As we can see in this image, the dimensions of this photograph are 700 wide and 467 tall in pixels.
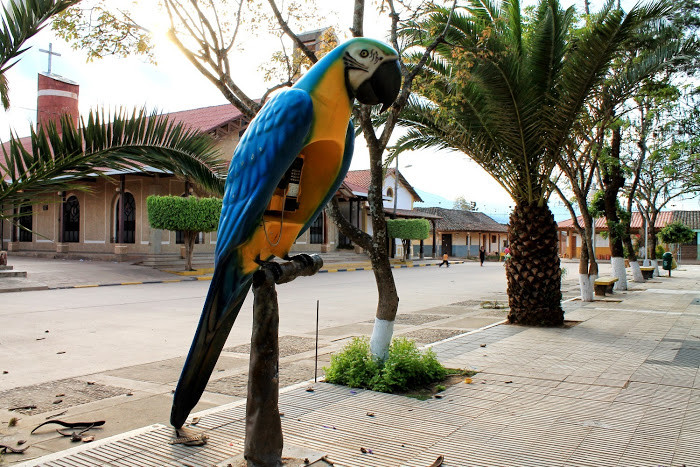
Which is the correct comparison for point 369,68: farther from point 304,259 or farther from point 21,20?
point 21,20

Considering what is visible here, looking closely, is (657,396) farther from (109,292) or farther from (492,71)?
(109,292)

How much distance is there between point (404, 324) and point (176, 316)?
4.39 metres

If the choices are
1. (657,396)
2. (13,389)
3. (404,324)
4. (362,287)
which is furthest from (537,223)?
(362,287)

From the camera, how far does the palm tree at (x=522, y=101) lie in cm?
816

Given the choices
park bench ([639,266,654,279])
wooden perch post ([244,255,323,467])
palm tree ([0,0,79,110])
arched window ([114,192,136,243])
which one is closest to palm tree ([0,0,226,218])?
palm tree ([0,0,79,110])

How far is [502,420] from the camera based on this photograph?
4367mm

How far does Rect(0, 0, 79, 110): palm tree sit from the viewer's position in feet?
10.7

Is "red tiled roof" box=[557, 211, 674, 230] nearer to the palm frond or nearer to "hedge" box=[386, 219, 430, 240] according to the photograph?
"hedge" box=[386, 219, 430, 240]

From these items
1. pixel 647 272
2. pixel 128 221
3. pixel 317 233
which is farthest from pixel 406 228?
pixel 128 221

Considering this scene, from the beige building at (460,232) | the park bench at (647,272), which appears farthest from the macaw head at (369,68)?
the beige building at (460,232)

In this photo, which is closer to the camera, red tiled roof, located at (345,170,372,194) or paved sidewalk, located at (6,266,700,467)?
paved sidewalk, located at (6,266,700,467)

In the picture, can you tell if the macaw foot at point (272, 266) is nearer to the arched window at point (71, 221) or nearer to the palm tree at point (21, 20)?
the palm tree at point (21, 20)

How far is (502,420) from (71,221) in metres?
27.0

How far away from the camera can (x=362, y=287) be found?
17.9 meters
